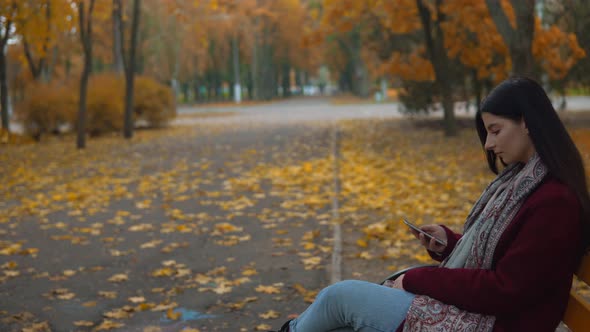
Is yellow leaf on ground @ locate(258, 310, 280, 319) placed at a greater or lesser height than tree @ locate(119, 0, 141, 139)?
lesser

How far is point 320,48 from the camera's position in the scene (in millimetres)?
69750

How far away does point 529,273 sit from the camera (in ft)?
8.12

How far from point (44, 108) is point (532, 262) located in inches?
939

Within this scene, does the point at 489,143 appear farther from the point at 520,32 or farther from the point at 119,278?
the point at 520,32

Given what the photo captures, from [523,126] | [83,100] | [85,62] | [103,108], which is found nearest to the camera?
[523,126]

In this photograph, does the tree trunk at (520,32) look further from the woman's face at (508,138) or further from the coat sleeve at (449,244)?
the woman's face at (508,138)

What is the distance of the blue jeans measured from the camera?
9.02 ft

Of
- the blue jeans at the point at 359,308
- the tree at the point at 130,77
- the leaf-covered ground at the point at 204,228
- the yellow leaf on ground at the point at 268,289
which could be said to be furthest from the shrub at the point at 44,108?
the blue jeans at the point at 359,308

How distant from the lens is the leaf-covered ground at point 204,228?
5633 millimetres

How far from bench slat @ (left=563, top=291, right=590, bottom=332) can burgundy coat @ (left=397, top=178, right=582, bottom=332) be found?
6 centimetres

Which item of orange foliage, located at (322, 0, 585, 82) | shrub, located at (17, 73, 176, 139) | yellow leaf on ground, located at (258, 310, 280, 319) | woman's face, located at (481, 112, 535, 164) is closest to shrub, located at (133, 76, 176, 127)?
shrub, located at (17, 73, 176, 139)

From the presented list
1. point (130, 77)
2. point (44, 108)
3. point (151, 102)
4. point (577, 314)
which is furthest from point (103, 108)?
point (577, 314)

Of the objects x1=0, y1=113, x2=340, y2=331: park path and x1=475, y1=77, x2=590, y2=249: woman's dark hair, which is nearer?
x1=475, y1=77, x2=590, y2=249: woman's dark hair

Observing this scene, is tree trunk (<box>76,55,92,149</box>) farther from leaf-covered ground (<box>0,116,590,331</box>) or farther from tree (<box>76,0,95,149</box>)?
leaf-covered ground (<box>0,116,590,331</box>)
